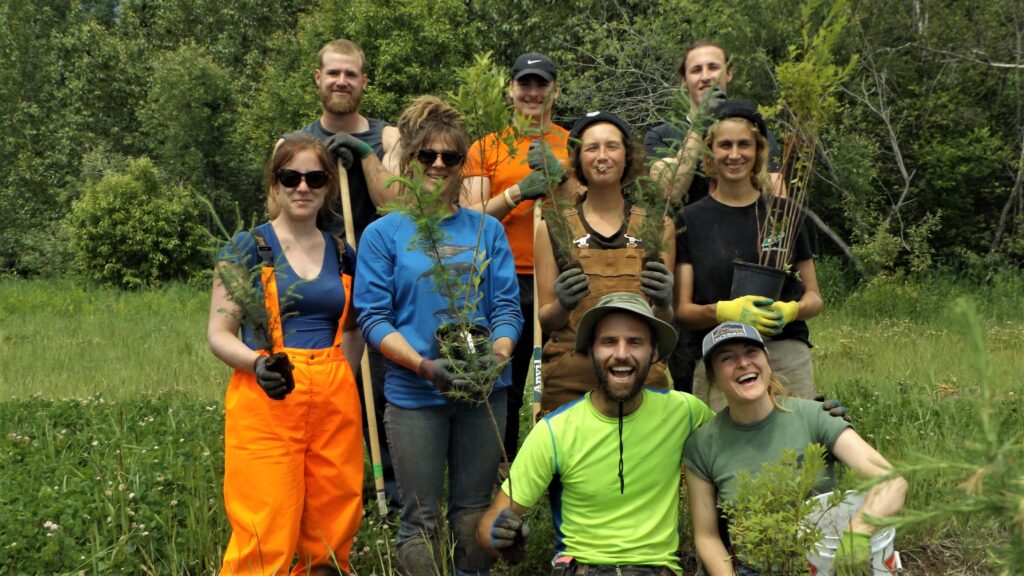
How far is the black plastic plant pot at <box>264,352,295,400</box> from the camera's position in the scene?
3412 mm

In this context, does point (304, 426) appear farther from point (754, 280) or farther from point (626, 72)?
point (626, 72)

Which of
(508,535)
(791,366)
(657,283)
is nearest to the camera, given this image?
(508,535)

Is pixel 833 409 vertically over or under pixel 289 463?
over

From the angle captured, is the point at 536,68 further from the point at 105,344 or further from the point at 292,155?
the point at 105,344

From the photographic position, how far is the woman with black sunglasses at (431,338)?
12.5 feet

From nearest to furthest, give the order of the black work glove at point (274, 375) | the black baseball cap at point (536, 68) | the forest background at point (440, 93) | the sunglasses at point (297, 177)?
the black work glove at point (274, 375) → the sunglasses at point (297, 177) → the black baseball cap at point (536, 68) → the forest background at point (440, 93)

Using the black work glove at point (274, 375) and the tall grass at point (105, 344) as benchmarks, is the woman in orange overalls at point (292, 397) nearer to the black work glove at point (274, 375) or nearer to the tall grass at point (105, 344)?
the black work glove at point (274, 375)

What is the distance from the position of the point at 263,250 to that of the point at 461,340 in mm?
861

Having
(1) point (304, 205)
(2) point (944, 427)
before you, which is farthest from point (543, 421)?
(2) point (944, 427)

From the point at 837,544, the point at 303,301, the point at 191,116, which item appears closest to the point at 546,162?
the point at 303,301

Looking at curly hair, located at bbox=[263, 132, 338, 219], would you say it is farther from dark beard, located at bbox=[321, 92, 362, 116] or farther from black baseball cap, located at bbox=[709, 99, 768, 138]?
black baseball cap, located at bbox=[709, 99, 768, 138]

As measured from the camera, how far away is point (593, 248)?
4.05 m

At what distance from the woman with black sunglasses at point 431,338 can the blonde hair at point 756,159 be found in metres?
0.98

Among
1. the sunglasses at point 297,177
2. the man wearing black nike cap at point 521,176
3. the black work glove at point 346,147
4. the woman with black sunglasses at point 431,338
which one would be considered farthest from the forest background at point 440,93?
the sunglasses at point 297,177
